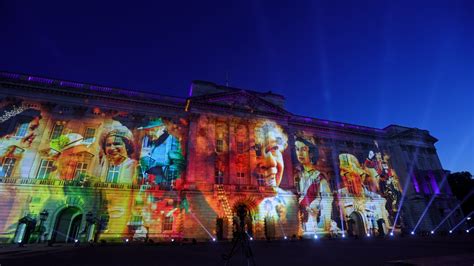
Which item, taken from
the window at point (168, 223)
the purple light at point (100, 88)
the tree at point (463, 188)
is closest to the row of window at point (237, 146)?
the window at point (168, 223)

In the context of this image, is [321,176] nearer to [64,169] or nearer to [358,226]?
[358,226]

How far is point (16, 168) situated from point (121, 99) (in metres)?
12.2

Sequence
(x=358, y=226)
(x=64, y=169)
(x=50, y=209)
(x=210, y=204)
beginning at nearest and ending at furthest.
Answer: (x=50, y=209) < (x=64, y=169) < (x=210, y=204) < (x=358, y=226)

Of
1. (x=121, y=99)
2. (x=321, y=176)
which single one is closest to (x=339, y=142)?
(x=321, y=176)

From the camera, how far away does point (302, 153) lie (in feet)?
Result: 113

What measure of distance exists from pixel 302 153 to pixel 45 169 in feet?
103

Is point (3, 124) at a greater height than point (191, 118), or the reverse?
point (191, 118)

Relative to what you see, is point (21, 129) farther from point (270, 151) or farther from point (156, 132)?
point (270, 151)

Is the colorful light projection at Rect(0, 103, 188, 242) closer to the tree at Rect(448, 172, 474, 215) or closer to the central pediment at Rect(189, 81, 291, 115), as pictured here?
the central pediment at Rect(189, 81, 291, 115)

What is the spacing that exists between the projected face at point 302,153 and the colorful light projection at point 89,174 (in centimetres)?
1692

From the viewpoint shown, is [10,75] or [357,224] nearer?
[10,75]

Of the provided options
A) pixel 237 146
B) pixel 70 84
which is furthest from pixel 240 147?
pixel 70 84

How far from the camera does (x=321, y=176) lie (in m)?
34.1

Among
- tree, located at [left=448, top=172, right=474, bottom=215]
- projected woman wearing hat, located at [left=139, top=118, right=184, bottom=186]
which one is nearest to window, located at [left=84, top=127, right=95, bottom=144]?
projected woman wearing hat, located at [left=139, top=118, right=184, bottom=186]
